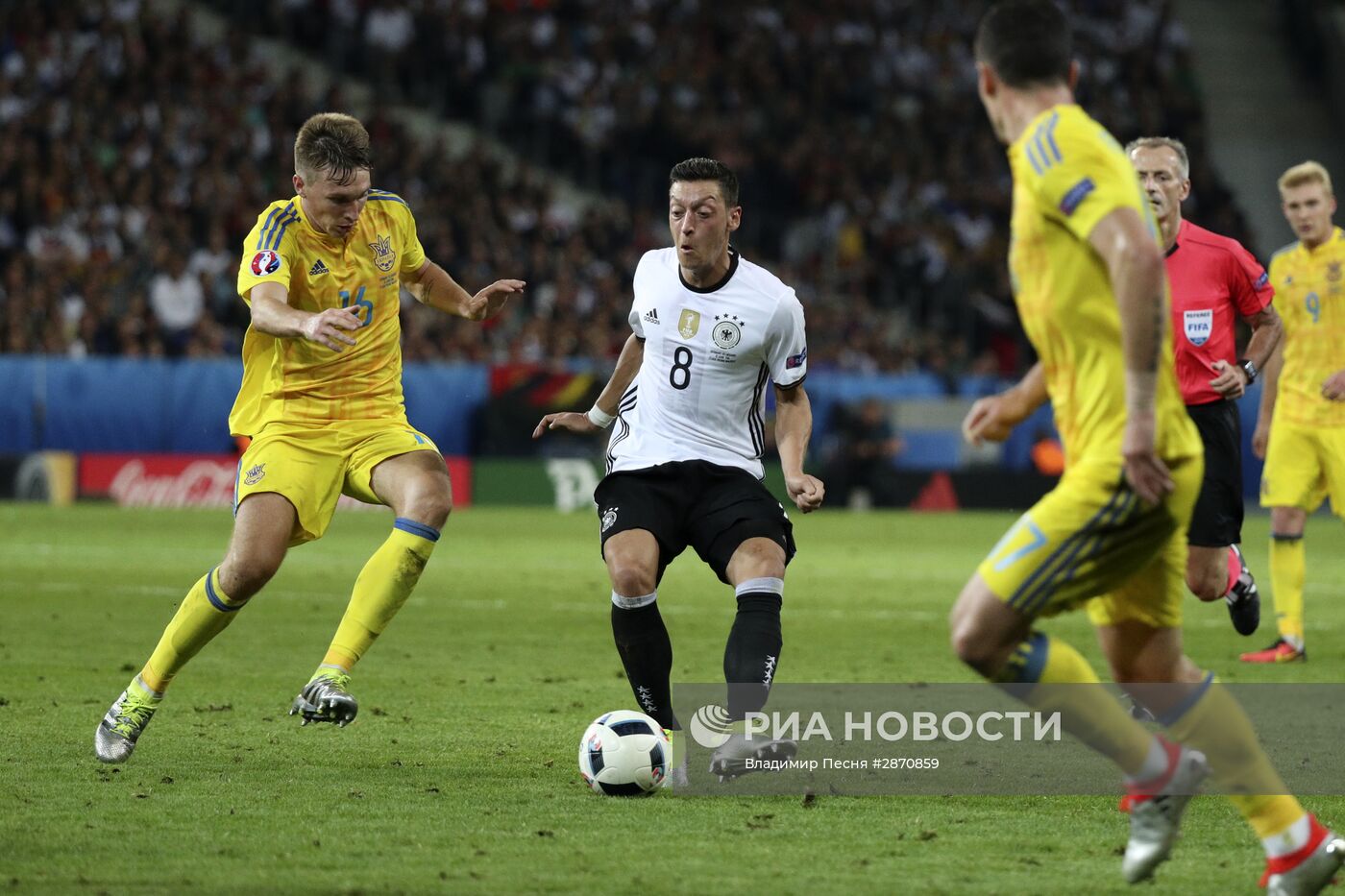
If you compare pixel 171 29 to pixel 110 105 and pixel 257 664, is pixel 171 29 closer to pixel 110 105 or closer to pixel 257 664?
pixel 110 105

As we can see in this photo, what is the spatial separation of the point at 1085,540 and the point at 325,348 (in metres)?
3.50

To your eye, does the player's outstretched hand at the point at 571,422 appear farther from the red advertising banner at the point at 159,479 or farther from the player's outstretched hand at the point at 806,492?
the red advertising banner at the point at 159,479

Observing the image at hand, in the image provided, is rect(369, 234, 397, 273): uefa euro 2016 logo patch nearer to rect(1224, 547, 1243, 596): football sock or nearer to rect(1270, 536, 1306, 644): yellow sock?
rect(1224, 547, 1243, 596): football sock

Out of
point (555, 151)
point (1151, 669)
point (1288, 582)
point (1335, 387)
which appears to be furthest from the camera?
point (555, 151)

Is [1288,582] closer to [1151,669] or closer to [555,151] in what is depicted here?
[1151,669]

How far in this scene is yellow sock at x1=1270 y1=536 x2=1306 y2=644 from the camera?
10180 mm

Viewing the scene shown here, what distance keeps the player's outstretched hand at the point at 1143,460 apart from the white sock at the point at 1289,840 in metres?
0.89

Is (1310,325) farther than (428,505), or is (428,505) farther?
(1310,325)

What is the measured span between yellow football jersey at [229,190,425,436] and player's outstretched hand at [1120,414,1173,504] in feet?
11.7

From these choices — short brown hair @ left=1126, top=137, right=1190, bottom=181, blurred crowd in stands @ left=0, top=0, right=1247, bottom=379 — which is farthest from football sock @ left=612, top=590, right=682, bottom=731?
blurred crowd in stands @ left=0, top=0, right=1247, bottom=379

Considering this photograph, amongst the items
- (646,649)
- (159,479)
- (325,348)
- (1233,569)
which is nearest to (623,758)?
(646,649)

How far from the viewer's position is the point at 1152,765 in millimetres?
4590

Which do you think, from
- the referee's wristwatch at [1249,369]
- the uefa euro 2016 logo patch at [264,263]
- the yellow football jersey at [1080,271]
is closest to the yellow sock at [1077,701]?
the yellow football jersey at [1080,271]

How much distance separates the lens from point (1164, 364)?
4.54 m
